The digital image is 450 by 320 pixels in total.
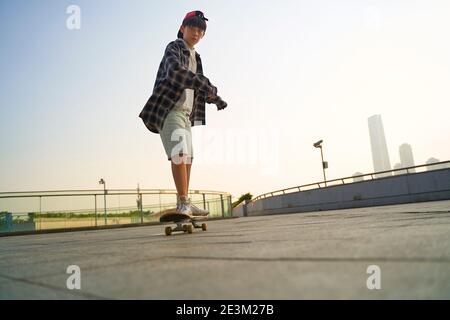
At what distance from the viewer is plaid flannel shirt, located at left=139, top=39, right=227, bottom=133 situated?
3301 millimetres

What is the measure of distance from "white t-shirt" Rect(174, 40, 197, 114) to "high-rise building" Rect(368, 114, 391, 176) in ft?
335

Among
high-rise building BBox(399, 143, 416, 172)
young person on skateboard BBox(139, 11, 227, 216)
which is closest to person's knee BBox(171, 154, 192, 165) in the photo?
young person on skateboard BBox(139, 11, 227, 216)

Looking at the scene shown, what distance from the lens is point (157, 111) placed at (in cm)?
341

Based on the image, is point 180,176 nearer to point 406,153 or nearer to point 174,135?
point 174,135

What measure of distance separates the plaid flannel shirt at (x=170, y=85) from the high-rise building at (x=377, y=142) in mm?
102495

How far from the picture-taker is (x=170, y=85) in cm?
335

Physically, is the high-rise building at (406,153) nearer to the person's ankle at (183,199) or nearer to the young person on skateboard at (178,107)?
the young person on skateboard at (178,107)

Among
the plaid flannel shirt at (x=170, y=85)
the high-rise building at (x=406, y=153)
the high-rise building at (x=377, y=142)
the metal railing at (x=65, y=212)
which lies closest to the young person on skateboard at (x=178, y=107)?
the plaid flannel shirt at (x=170, y=85)

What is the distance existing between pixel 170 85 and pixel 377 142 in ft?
348
